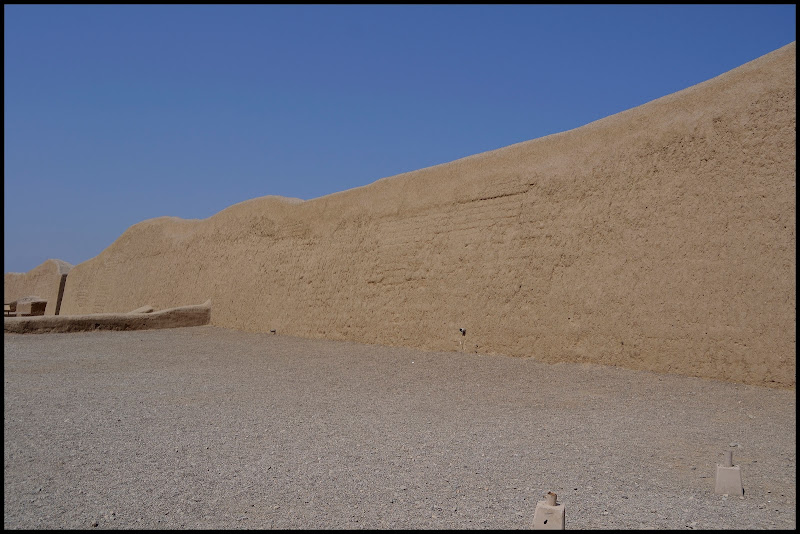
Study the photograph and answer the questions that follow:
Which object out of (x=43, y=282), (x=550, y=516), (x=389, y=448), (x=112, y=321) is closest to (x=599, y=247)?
(x=389, y=448)

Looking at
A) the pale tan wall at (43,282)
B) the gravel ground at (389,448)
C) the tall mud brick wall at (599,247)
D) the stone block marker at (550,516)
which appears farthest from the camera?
the pale tan wall at (43,282)

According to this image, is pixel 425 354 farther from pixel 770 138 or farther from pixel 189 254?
pixel 189 254

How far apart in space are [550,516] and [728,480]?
146 cm

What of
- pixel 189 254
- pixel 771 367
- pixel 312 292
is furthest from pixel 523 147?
pixel 189 254

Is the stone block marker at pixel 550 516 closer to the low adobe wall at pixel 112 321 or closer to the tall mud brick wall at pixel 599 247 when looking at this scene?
the tall mud brick wall at pixel 599 247

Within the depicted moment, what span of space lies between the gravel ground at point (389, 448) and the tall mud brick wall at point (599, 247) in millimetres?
539

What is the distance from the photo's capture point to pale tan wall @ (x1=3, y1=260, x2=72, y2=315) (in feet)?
92.4

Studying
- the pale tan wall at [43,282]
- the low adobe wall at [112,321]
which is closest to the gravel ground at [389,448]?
the low adobe wall at [112,321]

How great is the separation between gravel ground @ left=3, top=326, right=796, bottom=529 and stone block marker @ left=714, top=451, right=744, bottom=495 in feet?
0.30

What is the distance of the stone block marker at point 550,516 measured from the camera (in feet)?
8.69

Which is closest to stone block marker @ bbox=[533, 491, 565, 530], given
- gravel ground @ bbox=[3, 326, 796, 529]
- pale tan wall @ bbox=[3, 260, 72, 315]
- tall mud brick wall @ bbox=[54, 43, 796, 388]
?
gravel ground @ bbox=[3, 326, 796, 529]

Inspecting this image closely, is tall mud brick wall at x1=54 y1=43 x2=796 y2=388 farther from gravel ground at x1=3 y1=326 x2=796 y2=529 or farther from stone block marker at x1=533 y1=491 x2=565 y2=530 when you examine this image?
stone block marker at x1=533 y1=491 x2=565 y2=530

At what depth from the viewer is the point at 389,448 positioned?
445cm

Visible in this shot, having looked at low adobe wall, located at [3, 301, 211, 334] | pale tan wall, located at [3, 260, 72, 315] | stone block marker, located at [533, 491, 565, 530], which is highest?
pale tan wall, located at [3, 260, 72, 315]
